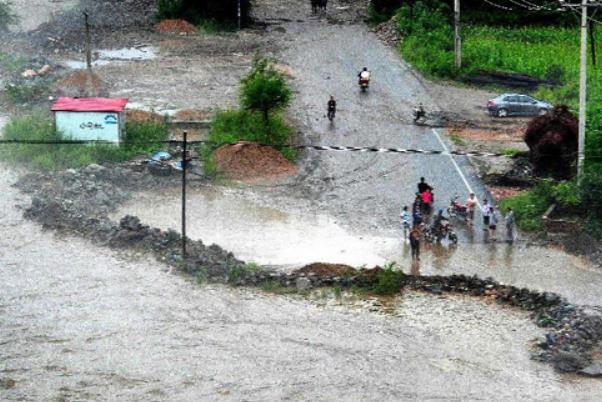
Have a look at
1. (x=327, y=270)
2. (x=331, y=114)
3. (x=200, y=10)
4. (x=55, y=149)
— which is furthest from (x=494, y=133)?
(x=200, y=10)

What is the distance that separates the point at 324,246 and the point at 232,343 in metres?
5.73

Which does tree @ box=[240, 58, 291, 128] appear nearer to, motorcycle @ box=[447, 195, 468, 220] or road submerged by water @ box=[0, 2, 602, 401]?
road submerged by water @ box=[0, 2, 602, 401]

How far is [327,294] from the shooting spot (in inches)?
1121

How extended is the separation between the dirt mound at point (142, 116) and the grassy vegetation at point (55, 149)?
4.57 ft

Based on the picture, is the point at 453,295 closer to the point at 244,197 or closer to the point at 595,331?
the point at 595,331

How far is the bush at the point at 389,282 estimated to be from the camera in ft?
93.2

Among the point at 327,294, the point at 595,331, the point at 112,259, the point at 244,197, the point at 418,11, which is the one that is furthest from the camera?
the point at 418,11

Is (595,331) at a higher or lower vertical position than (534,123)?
lower

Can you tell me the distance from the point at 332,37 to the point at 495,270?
2490cm

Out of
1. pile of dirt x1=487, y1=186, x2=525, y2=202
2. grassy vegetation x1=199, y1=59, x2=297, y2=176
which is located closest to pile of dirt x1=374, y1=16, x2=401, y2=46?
grassy vegetation x1=199, y1=59, x2=297, y2=176

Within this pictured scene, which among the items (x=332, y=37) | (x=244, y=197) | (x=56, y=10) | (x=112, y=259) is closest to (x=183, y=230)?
(x=112, y=259)

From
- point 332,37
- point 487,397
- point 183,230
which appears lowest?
point 487,397

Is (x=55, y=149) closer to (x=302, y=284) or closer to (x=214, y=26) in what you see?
(x=302, y=284)

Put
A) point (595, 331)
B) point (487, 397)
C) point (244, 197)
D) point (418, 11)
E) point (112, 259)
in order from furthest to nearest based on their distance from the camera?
point (418, 11), point (244, 197), point (112, 259), point (595, 331), point (487, 397)
